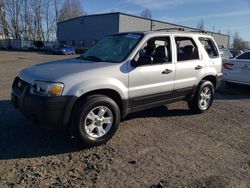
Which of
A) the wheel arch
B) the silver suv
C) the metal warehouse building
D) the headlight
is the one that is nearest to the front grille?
the silver suv

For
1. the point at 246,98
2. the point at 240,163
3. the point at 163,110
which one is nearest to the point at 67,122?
the point at 240,163

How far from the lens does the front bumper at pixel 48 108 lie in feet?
12.0

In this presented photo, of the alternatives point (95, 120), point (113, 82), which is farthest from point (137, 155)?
point (113, 82)

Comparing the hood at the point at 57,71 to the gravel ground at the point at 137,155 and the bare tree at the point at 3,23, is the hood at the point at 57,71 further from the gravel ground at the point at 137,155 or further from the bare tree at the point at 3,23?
the bare tree at the point at 3,23

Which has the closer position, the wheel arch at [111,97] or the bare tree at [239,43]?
the wheel arch at [111,97]

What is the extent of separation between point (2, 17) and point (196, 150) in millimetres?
71267

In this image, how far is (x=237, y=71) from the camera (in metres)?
9.22

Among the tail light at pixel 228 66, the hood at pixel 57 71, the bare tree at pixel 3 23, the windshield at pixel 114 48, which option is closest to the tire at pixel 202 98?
the windshield at pixel 114 48

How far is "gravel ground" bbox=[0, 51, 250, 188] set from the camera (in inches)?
129

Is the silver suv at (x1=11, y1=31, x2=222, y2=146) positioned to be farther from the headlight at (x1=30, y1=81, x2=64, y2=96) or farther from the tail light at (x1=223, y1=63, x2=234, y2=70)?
the tail light at (x1=223, y1=63, x2=234, y2=70)

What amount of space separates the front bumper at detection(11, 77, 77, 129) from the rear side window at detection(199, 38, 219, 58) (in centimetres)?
381

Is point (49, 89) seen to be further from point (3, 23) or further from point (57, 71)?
point (3, 23)

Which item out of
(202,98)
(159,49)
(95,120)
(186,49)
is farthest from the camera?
(202,98)

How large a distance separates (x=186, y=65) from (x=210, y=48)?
134 centimetres
